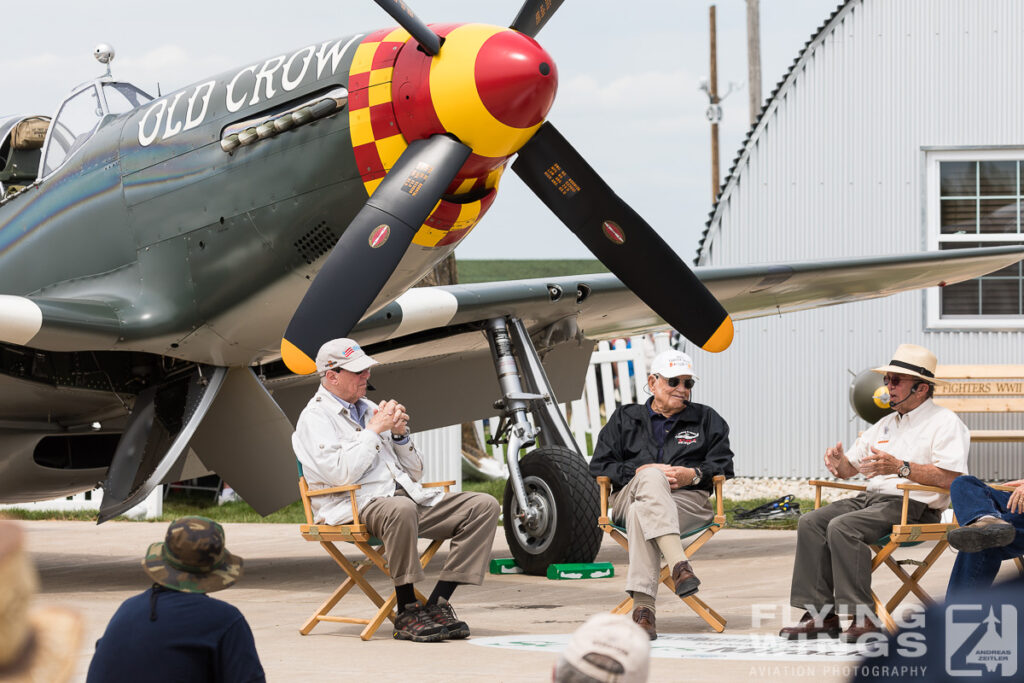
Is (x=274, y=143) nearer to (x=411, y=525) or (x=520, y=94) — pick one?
(x=520, y=94)

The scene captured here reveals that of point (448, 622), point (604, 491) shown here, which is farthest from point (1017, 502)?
point (448, 622)

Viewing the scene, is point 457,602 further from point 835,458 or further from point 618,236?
point 835,458

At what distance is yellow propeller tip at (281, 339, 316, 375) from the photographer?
5785mm

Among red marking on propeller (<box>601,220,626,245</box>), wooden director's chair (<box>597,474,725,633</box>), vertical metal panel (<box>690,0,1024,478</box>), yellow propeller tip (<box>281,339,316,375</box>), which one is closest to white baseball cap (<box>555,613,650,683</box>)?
wooden director's chair (<box>597,474,725,633</box>)

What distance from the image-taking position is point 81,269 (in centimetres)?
737

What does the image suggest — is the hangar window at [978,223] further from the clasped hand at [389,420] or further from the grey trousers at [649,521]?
the clasped hand at [389,420]

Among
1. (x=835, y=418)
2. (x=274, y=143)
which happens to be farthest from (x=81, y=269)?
(x=835, y=418)

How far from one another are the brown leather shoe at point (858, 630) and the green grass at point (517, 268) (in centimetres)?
4754

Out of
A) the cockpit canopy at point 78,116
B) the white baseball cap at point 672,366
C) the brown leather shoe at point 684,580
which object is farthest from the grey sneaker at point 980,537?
the cockpit canopy at point 78,116

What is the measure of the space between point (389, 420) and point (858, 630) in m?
2.06

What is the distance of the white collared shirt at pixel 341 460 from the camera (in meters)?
5.33

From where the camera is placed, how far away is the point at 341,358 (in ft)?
17.9

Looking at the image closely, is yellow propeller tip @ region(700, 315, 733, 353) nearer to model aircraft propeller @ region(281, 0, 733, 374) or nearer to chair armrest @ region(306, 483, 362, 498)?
model aircraft propeller @ region(281, 0, 733, 374)

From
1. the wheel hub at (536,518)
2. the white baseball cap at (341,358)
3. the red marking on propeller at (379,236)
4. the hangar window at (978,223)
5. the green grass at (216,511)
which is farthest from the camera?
the hangar window at (978,223)
